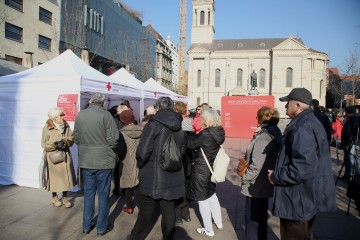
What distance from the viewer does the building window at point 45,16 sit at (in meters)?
29.1

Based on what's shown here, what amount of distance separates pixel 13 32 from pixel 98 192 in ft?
93.3

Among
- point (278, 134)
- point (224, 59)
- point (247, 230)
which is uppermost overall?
point (224, 59)

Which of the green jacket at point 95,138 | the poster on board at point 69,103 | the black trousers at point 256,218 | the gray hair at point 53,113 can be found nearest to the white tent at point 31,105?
the poster on board at point 69,103

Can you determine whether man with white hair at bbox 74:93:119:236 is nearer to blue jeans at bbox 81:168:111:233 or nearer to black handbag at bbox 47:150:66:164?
blue jeans at bbox 81:168:111:233

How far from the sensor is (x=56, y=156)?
448cm

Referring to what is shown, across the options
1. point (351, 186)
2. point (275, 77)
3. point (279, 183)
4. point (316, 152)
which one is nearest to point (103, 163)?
point (279, 183)

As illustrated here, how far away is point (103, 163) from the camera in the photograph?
3629 millimetres

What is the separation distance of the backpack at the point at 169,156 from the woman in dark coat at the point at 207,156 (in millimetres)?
506

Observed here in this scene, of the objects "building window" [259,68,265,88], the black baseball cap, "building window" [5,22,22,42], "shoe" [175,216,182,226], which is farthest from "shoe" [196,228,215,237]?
"building window" [259,68,265,88]

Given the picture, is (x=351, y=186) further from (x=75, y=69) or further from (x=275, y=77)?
(x=275, y=77)

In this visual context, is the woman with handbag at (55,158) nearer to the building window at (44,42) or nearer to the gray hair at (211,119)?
the gray hair at (211,119)

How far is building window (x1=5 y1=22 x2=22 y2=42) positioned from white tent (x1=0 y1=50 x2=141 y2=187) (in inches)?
932

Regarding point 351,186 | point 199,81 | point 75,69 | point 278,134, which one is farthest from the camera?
point 199,81

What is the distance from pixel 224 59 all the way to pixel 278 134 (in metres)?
59.5
